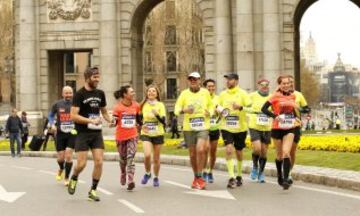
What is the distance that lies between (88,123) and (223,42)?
2438 centimetres

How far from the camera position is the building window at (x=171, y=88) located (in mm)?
90188

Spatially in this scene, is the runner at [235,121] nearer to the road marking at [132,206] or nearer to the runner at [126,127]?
the runner at [126,127]

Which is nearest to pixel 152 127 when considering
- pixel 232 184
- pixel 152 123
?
pixel 152 123

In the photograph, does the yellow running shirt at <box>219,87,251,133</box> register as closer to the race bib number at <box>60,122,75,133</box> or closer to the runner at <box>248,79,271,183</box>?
the runner at <box>248,79,271,183</box>

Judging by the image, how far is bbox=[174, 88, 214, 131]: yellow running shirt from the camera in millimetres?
15719

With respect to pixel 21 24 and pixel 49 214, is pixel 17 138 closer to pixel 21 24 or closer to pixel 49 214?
pixel 21 24

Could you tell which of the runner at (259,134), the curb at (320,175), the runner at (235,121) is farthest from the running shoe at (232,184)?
the curb at (320,175)

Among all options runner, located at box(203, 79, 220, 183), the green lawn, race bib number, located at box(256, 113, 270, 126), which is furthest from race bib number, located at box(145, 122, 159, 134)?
the green lawn

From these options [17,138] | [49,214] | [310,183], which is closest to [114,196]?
[49,214]

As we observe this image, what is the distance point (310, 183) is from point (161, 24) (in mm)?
59662

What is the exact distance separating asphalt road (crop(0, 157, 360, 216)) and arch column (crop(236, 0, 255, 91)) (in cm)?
1914

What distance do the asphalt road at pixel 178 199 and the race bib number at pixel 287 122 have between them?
119cm

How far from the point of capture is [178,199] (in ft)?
45.9

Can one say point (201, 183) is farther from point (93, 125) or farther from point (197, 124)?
point (93, 125)
